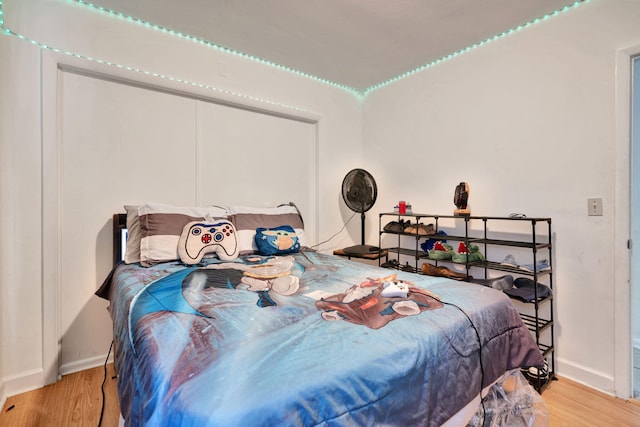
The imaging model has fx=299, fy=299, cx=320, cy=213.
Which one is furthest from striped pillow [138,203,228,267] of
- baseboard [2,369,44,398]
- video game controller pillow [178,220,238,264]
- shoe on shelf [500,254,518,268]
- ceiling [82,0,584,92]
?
shoe on shelf [500,254,518,268]

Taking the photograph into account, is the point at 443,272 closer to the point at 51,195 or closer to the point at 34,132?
the point at 51,195

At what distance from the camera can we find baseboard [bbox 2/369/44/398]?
5.81 ft

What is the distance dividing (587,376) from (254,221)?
98.4 inches

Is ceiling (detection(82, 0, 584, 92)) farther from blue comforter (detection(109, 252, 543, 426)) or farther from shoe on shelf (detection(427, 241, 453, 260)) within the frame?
blue comforter (detection(109, 252, 543, 426))

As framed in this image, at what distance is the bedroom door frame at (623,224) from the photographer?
71.0 inches

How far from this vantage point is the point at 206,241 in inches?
76.9

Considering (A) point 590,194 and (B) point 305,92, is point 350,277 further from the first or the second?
(B) point 305,92

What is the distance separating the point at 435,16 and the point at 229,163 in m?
1.95

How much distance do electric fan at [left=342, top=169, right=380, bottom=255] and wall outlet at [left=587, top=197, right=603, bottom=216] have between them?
158 centimetres

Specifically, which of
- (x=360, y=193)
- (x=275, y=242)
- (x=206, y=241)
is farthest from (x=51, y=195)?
(x=360, y=193)

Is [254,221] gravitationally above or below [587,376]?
above

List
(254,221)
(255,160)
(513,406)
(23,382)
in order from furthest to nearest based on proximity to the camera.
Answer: (255,160)
(254,221)
(23,382)
(513,406)

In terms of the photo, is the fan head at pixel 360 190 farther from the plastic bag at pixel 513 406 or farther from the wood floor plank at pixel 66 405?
the wood floor plank at pixel 66 405

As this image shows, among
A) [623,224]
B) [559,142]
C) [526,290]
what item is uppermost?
[559,142]
